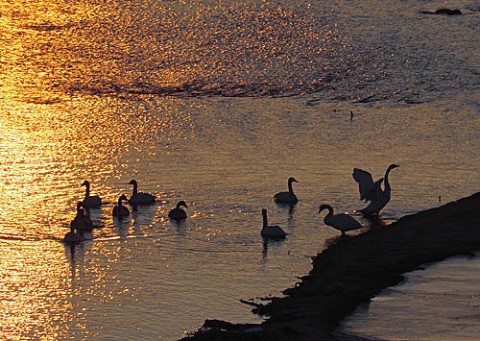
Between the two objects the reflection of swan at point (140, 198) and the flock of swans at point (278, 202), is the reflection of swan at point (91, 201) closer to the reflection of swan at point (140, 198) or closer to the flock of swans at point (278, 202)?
the flock of swans at point (278, 202)

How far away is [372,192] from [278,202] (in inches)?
83.1

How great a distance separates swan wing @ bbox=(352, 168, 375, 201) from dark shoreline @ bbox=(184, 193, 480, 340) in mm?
1125

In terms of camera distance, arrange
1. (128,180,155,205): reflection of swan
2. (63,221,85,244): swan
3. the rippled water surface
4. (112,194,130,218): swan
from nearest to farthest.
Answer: the rippled water surface < (63,221,85,244): swan < (112,194,130,218): swan < (128,180,155,205): reflection of swan

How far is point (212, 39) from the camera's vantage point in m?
46.2


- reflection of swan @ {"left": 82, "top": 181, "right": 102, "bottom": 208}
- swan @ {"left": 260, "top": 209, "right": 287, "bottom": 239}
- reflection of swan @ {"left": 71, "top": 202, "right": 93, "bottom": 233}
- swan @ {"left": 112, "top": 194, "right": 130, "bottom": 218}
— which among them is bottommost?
swan @ {"left": 260, "top": 209, "right": 287, "bottom": 239}

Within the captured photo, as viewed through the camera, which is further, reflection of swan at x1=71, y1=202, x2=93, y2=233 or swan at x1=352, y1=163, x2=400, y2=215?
swan at x1=352, y1=163, x2=400, y2=215

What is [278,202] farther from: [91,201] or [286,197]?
[91,201]

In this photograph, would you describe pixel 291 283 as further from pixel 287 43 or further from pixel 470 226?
pixel 287 43

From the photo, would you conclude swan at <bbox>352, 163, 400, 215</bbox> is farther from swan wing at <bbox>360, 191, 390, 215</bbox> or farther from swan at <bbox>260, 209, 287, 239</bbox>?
swan at <bbox>260, 209, 287, 239</bbox>

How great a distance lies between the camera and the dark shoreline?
707 inches

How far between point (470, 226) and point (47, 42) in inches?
1002

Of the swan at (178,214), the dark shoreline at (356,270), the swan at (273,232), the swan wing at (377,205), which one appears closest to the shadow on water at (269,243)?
the swan at (273,232)

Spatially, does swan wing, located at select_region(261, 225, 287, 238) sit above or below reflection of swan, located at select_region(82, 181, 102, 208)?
below

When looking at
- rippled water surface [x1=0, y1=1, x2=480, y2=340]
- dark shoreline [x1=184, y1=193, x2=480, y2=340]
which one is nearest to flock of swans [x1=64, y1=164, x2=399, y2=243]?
rippled water surface [x1=0, y1=1, x2=480, y2=340]
